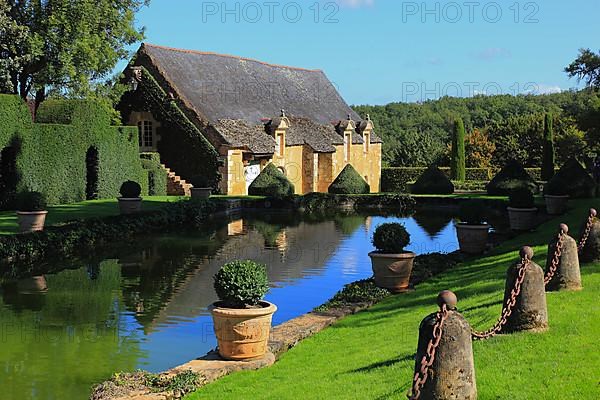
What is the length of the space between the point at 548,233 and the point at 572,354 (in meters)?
13.3

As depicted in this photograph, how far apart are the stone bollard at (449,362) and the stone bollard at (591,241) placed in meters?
6.89

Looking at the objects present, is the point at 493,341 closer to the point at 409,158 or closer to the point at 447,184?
the point at 447,184

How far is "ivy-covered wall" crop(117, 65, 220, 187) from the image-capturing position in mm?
38969

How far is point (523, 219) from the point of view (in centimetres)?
2334

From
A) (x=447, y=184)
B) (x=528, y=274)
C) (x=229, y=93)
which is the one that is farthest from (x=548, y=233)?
(x=229, y=93)

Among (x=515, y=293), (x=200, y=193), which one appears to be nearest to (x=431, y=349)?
(x=515, y=293)

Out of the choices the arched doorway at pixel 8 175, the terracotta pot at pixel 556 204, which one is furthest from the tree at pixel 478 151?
the arched doorway at pixel 8 175

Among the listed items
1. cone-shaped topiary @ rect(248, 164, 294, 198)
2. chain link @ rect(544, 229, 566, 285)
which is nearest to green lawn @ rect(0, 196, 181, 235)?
cone-shaped topiary @ rect(248, 164, 294, 198)

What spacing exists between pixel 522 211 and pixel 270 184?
17705 mm

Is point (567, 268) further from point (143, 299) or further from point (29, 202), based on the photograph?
point (29, 202)

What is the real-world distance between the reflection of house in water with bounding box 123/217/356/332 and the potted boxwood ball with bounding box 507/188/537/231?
557cm

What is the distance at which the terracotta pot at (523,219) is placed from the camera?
23328 millimetres

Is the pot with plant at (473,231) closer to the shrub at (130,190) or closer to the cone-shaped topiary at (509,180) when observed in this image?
the shrub at (130,190)

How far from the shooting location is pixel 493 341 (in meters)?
7.71
